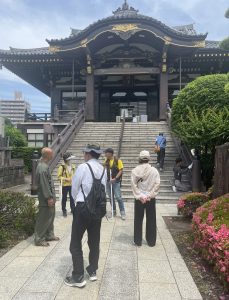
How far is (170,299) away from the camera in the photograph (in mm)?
3920

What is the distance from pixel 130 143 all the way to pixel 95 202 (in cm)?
1299

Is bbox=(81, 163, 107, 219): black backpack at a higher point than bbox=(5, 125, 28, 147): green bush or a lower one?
lower

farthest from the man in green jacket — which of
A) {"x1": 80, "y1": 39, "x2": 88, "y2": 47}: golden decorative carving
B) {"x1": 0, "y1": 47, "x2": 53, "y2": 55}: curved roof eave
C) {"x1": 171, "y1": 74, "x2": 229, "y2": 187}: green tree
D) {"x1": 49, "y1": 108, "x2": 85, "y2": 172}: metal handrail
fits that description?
{"x1": 0, "y1": 47, "x2": 53, "y2": 55}: curved roof eave

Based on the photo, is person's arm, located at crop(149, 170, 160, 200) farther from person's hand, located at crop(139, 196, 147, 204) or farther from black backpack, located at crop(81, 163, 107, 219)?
black backpack, located at crop(81, 163, 107, 219)

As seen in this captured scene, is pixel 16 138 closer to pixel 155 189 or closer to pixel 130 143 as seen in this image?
pixel 130 143

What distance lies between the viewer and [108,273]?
474cm

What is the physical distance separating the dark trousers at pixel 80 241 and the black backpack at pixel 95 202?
8 cm

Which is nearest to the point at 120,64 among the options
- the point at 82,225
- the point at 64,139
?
the point at 64,139

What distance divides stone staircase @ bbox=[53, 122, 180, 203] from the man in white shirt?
279 inches

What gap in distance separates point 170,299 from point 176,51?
1893 centimetres

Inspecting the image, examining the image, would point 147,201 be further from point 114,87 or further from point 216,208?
point 114,87

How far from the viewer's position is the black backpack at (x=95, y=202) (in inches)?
170

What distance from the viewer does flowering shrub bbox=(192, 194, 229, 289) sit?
13.6 ft

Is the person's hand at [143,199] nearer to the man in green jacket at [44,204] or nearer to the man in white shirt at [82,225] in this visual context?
the man in green jacket at [44,204]
